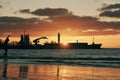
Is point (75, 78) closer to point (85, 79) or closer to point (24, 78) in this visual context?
point (85, 79)

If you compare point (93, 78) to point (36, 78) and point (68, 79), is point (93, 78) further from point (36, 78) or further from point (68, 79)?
point (36, 78)

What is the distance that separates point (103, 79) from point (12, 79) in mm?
6793

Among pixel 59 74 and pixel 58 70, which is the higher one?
pixel 58 70

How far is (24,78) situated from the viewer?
1057 inches

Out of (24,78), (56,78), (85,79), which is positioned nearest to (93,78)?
(85,79)

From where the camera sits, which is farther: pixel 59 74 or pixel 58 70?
pixel 58 70

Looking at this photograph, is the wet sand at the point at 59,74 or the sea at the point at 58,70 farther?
the sea at the point at 58,70

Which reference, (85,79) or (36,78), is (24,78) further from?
(85,79)

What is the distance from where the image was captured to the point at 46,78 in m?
26.9

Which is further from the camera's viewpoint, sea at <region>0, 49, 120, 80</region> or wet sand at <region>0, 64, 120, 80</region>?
sea at <region>0, 49, 120, 80</region>

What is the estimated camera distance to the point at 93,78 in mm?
27109

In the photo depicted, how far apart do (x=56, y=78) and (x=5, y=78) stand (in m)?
3.87

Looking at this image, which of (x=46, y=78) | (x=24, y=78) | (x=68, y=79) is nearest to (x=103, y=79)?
(x=68, y=79)

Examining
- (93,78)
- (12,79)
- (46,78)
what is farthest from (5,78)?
(93,78)
